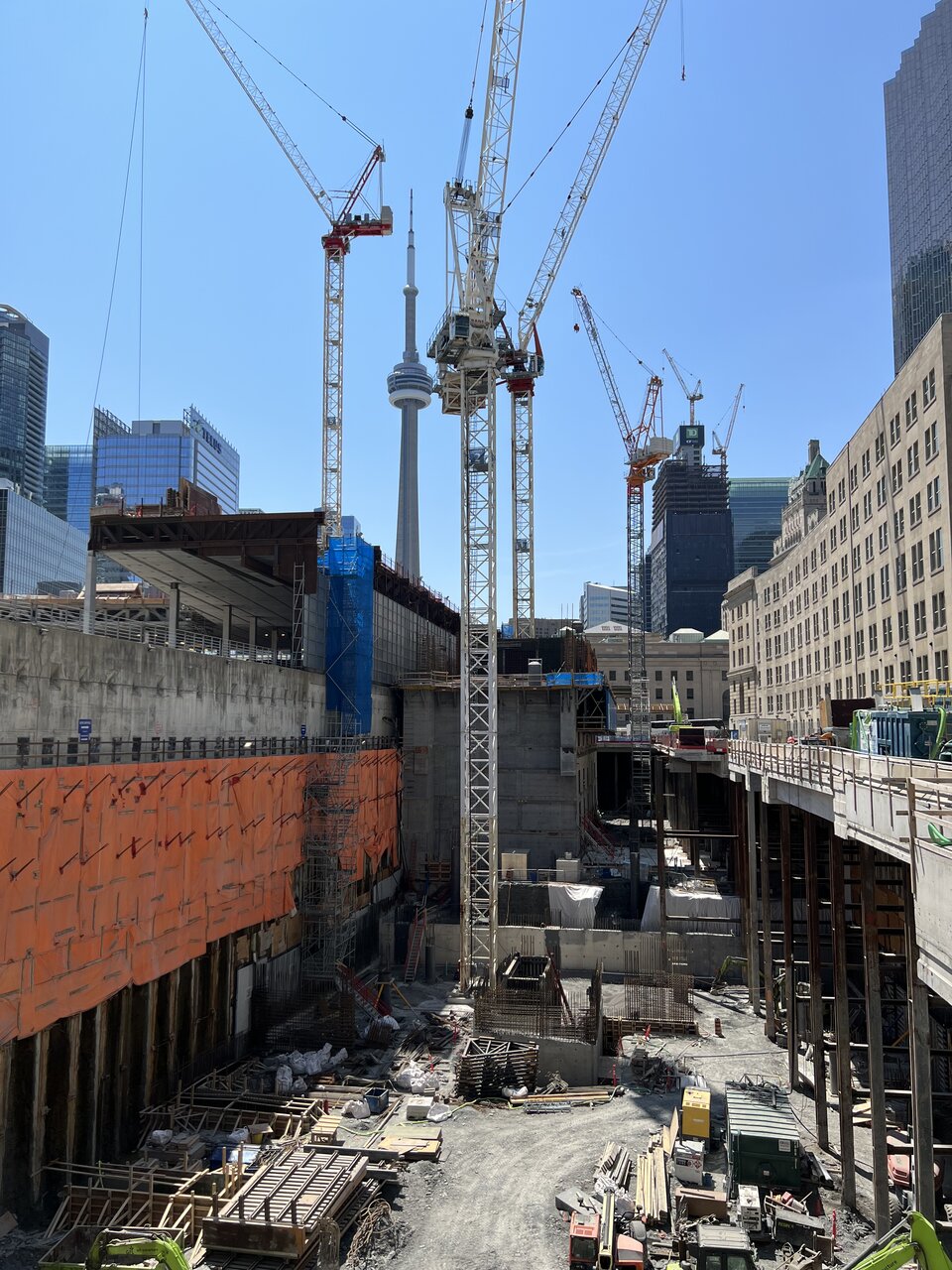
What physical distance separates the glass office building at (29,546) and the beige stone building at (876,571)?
11428 cm

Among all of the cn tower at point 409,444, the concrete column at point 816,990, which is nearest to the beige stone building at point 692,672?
the cn tower at point 409,444

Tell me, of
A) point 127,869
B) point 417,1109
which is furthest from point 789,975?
point 127,869

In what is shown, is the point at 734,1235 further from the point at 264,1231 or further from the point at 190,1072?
the point at 190,1072

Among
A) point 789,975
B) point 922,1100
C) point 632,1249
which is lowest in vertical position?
point 632,1249

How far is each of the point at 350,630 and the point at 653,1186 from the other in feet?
85.9

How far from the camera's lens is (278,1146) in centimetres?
2117

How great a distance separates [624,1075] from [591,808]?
3742cm

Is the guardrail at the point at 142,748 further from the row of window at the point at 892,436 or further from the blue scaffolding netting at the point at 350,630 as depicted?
the row of window at the point at 892,436

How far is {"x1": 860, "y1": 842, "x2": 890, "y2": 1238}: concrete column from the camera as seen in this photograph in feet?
53.2

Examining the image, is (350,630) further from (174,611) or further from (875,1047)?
(875,1047)

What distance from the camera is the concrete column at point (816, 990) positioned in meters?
21.4

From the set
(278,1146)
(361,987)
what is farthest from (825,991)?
(278,1146)

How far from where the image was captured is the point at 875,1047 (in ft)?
55.6

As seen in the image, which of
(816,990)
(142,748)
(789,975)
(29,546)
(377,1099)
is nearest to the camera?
(816,990)
